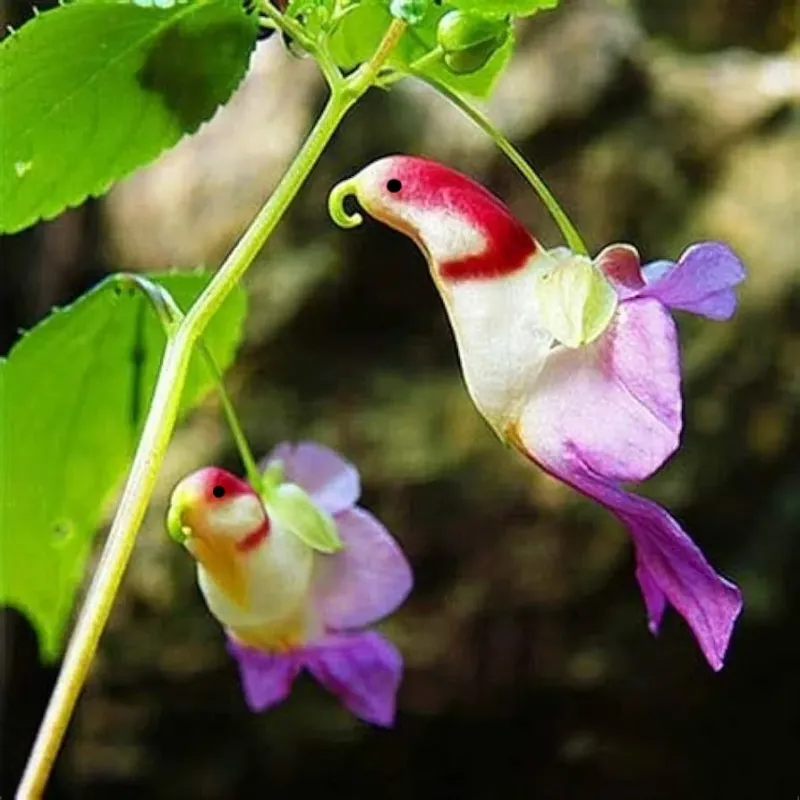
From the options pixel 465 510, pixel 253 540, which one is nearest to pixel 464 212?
pixel 253 540

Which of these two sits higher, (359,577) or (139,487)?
(139,487)

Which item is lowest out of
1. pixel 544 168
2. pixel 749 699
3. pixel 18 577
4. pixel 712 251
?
pixel 749 699

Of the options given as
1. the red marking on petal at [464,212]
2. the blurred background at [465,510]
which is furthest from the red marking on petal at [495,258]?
the blurred background at [465,510]

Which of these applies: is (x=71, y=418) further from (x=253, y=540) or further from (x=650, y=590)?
(x=650, y=590)

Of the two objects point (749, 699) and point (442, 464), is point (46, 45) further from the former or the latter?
point (749, 699)

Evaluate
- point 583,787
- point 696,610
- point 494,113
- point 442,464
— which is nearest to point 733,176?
point 494,113

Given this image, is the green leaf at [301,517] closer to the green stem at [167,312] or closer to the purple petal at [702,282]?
the green stem at [167,312]

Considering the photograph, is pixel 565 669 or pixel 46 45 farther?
pixel 565 669

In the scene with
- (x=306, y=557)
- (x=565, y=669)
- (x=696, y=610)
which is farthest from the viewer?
(x=565, y=669)
